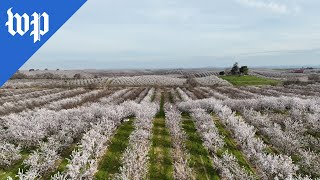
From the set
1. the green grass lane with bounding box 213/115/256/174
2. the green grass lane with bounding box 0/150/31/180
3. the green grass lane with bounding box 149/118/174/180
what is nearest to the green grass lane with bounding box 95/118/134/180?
the green grass lane with bounding box 149/118/174/180

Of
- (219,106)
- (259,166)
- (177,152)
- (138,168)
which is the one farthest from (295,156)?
(219,106)

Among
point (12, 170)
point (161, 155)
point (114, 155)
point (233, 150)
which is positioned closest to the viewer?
point (12, 170)

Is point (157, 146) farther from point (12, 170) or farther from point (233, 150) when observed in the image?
point (12, 170)

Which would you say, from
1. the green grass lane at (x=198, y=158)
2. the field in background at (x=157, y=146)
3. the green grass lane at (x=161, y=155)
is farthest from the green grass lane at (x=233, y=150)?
the green grass lane at (x=161, y=155)

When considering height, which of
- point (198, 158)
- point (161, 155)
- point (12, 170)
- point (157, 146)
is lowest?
point (12, 170)

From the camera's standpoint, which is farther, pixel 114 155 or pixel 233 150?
pixel 233 150

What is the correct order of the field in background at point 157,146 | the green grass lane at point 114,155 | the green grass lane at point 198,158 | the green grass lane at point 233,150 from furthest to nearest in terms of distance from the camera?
the green grass lane at point 233,150 → the green grass lane at point 198,158 → the green grass lane at point 114,155 → the field in background at point 157,146

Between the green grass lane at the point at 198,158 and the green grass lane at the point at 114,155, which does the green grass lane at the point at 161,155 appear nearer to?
the green grass lane at the point at 198,158

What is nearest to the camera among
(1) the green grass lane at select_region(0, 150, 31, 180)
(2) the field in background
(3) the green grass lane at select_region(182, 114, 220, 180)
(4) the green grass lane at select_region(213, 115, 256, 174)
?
(2) the field in background

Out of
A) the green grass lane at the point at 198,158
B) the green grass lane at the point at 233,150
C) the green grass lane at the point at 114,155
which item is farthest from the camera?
the green grass lane at the point at 233,150

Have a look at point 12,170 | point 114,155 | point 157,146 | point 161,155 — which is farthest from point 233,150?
point 12,170

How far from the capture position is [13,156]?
38.0m

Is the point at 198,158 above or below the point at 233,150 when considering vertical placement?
below

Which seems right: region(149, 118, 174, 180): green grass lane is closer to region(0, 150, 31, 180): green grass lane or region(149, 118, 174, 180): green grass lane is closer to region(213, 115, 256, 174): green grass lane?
region(213, 115, 256, 174): green grass lane
